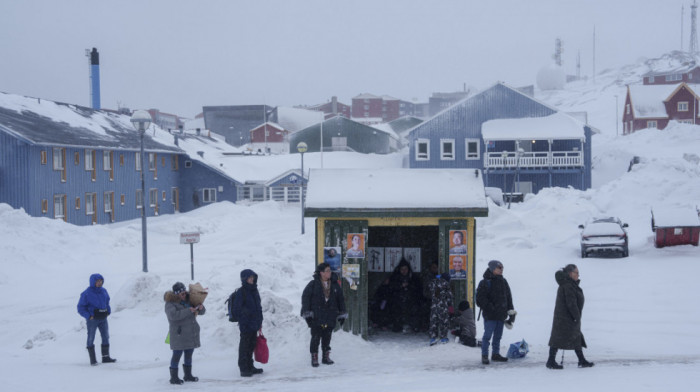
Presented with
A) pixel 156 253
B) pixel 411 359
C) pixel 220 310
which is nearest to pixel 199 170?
pixel 156 253

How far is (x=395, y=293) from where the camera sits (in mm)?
12984

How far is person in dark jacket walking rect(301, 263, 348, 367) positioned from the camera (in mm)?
9914

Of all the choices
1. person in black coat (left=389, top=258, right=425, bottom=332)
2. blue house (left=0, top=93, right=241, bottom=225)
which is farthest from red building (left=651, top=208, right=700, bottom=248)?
blue house (left=0, top=93, right=241, bottom=225)

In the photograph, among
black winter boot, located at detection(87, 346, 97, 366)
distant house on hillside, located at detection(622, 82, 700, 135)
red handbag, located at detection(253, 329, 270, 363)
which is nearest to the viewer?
red handbag, located at detection(253, 329, 270, 363)

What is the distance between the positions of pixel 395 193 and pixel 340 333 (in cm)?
265

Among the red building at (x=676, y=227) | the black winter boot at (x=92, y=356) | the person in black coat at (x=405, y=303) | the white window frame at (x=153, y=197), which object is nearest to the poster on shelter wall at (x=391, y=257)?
the person in black coat at (x=405, y=303)

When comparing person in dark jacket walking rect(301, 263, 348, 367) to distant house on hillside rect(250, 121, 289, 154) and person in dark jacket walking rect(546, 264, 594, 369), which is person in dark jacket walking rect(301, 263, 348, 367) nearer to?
person in dark jacket walking rect(546, 264, 594, 369)

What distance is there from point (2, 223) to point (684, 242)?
23.8m

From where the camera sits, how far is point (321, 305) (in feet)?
32.6

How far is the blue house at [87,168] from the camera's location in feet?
105

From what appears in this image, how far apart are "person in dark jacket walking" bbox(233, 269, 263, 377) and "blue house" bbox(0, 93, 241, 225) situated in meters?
19.4

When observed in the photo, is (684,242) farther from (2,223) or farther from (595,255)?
(2,223)

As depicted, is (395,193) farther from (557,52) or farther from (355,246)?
(557,52)

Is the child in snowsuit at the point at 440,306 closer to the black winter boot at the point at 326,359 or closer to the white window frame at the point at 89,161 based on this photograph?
the black winter boot at the point at 326,359
